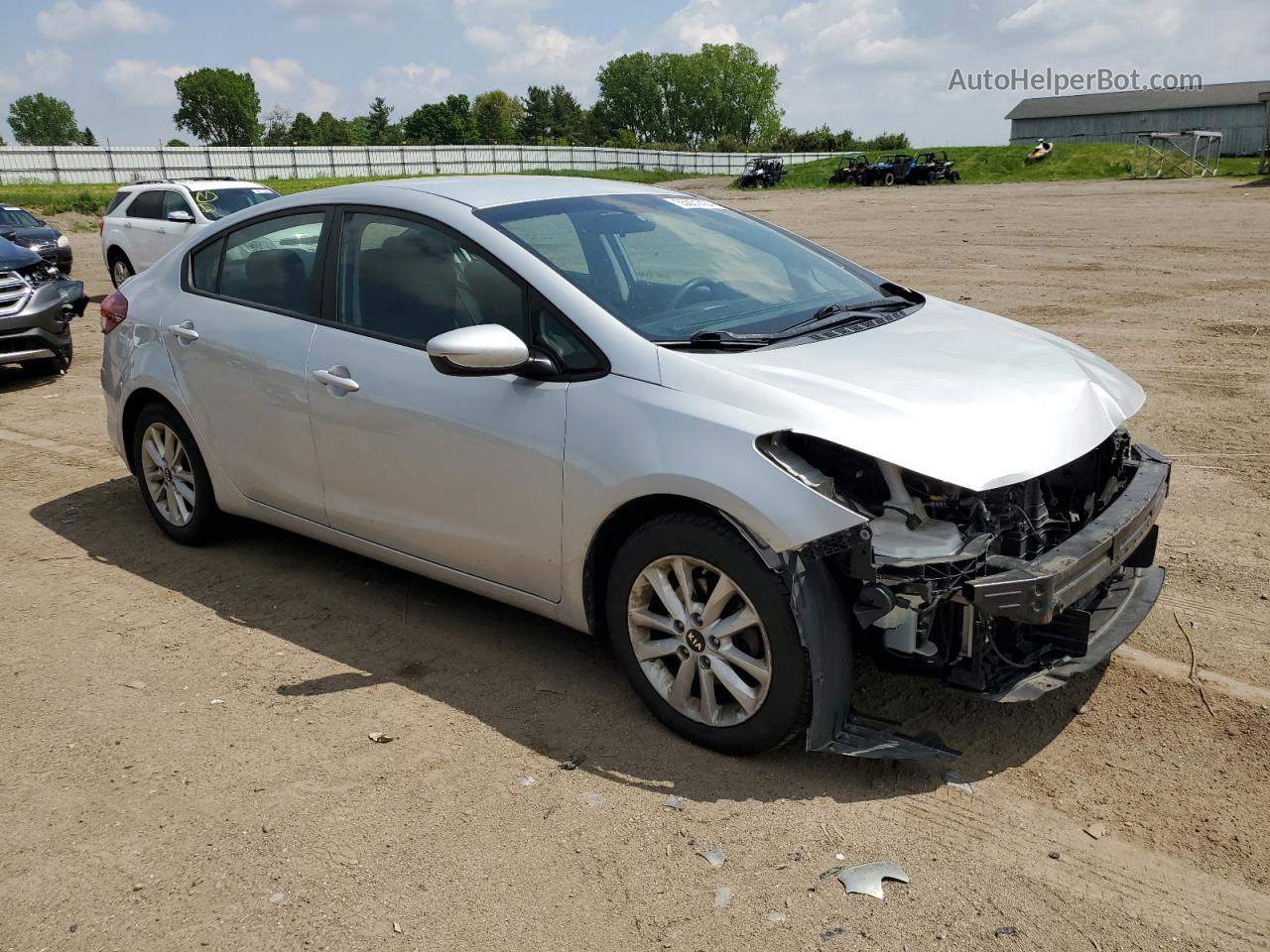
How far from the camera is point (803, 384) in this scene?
3.36 meters

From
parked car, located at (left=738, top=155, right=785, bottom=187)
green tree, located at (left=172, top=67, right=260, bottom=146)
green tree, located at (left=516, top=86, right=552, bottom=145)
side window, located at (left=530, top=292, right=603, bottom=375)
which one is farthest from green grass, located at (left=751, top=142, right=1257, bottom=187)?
green tree, located at (left=172, top=67, right=260, bottom=146)

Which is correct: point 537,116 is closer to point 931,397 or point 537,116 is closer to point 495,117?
point 495,117

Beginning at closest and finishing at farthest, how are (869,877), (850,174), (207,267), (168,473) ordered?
1. (869,877)
2. (207,267)
3. (168,473)
4. (850,174)

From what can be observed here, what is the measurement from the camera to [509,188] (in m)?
4.51

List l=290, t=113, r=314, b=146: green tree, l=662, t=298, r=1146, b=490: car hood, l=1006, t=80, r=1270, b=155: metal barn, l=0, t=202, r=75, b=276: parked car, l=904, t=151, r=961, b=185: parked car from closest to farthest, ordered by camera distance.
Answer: l=662, t=298, r=1146, b=490: car hood, l=0, t=202, r=75, b=276: parked car, l=904, t=151, r=961, b=185: parked car, l=1006, t=80, r=1270, b=155: metal barn, l=290, t=113, r=314, b=146: green tree

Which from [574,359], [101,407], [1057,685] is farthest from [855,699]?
[101,407]

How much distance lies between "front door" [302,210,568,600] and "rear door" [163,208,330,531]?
0.15 meters

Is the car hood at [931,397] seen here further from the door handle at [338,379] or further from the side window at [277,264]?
the side window at [277,264]

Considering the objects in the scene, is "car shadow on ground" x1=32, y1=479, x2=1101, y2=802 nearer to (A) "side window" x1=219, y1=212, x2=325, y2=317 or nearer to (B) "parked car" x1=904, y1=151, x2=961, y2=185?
(A) "side window" x1=219, y1=212, x2=325, y2=317

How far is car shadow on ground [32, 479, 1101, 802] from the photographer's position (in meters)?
3.47

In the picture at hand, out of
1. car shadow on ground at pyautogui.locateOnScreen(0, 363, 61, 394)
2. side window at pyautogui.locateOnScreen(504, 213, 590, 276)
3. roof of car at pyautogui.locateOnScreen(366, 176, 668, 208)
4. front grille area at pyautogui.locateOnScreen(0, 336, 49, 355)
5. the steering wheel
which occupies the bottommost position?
car shadow on ground at pyautogui.locateOnScreen(0, 363, 61, 394)

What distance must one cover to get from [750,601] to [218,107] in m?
156

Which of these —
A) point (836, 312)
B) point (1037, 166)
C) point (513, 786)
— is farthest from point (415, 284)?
point (1037, 166)

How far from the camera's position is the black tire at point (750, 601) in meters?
3.20
